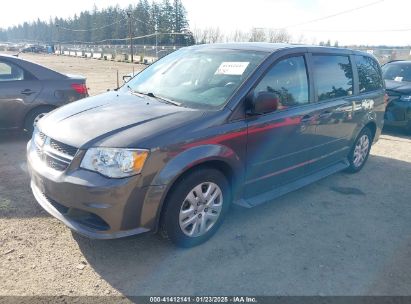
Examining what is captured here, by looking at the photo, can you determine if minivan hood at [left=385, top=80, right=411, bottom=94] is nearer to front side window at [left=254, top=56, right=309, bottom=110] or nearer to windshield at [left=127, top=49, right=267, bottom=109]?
front side window at [left=254, top=56, right=309, bottom=110]

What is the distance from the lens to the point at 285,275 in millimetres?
2980

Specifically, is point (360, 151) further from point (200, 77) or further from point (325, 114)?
point (200, 77)

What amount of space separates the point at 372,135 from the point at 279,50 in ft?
9.46

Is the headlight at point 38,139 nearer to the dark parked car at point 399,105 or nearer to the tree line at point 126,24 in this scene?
the dark parked car at point 399,105

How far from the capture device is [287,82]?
3867 mm

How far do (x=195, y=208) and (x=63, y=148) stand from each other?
1241mm

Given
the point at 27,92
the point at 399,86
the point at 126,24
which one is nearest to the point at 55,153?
the point at 27,92

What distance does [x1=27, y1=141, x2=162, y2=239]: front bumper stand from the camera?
270 centimetres

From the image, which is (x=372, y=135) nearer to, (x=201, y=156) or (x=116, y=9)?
(x=201, y=156)

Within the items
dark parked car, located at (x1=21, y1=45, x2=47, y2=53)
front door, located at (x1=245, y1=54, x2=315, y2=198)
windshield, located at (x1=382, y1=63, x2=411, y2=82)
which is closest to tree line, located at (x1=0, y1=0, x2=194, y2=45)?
dark parked car, located at (x1=21, y1=45, x2=47, y2=53)

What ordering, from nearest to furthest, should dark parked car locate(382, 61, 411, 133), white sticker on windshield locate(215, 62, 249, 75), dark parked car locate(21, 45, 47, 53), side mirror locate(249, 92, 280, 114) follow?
1. side mirror locate(249, 92, 280, 114)
2. white sticker on windshield locate(215, 62, 249, 75)
3. dark parked car locate(382, 61, 411, 133)
4. dark parked car locate(21, 45, 47, 53)

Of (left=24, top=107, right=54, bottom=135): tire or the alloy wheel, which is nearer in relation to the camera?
the alloy wheel

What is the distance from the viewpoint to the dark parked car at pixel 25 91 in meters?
5.90

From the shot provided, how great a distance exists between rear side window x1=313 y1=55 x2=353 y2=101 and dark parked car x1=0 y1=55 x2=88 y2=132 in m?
4.31
